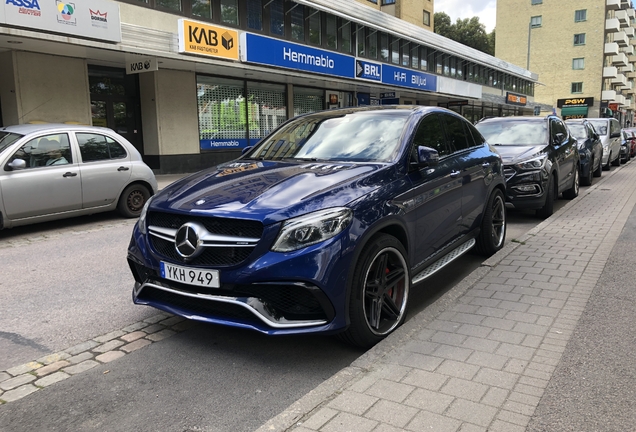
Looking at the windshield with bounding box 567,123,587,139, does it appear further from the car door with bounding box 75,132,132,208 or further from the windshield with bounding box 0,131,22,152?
the windshield with bounding box 0,131,22,152

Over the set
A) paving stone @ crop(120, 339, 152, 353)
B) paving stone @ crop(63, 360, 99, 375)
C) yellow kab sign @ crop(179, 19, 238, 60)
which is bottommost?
paving stone @ crop(63, 360, 99, 375)

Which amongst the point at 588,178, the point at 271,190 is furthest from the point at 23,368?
the point at 588,178

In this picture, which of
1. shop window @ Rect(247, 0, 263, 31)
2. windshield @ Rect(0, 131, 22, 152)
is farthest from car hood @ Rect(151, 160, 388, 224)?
shop window @ Rect(247, 0, 263, 31)

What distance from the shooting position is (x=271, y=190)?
3580 millimetres

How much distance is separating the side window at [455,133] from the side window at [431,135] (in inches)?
8.0

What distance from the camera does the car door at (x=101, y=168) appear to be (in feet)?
28.2

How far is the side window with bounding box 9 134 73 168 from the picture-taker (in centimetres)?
786

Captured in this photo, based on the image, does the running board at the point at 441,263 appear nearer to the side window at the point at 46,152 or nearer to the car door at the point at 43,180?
the car door at the point at 43,180

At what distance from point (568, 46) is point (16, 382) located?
→ 75.8 metres

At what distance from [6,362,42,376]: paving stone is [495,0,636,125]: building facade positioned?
68.3m

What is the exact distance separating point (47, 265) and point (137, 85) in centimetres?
1224

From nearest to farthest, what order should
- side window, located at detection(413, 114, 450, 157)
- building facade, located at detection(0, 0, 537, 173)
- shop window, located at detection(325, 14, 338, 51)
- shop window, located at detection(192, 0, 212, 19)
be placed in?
side window, located at detection(413, 114, 450, 157) → building facade, located at detection(0, 0, 537, 173) → shop window, located at detection(192, 0, 212, 19) → shop window, located at detection(325, 14, 338, 51)

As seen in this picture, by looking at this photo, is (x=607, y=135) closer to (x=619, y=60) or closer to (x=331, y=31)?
(x=331, y=31)

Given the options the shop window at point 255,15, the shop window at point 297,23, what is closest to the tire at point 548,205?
the shop window at point 255,15
